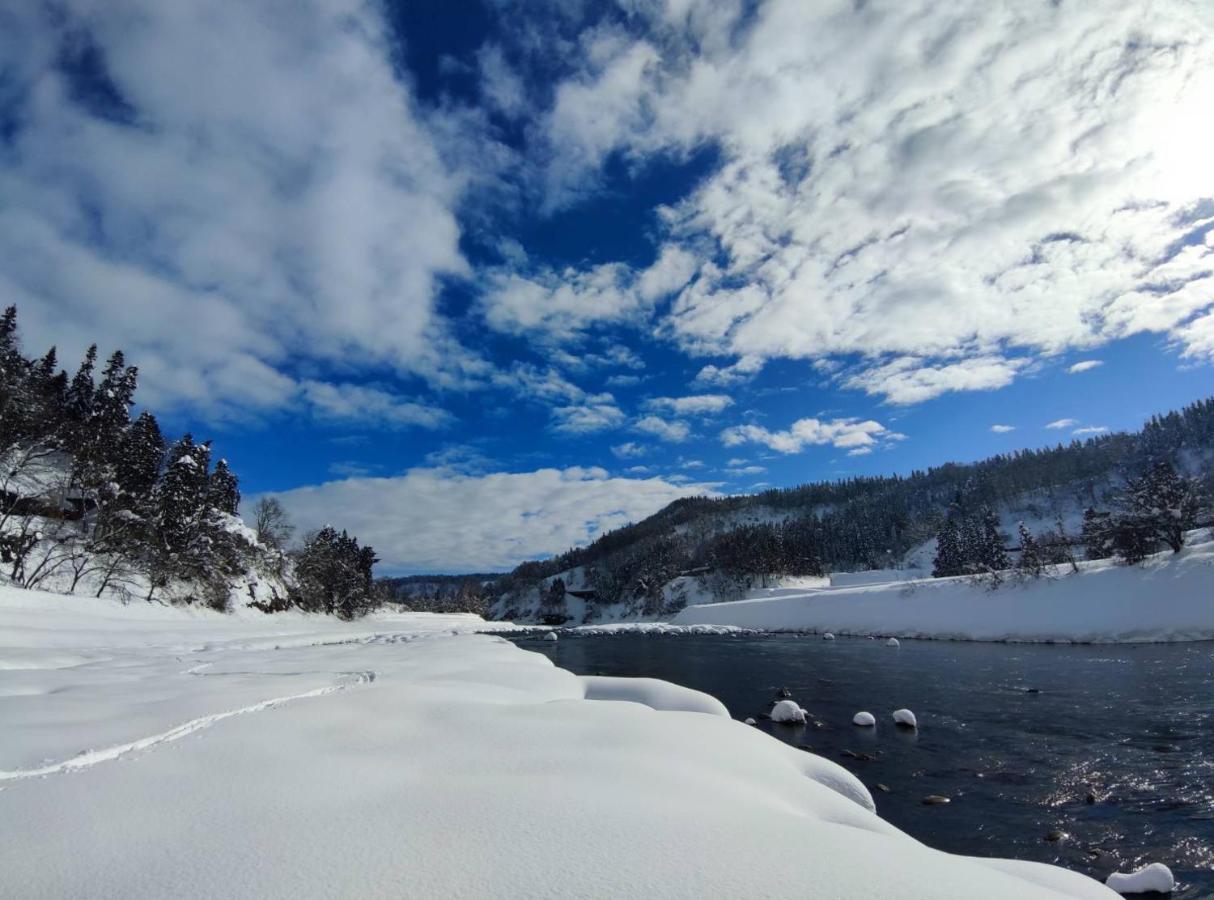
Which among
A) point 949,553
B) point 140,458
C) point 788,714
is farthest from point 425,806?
point 949,553

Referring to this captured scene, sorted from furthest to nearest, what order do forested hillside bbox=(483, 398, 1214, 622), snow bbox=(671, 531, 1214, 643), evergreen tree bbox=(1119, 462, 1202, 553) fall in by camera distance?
forested hillside bbox=(483, 398, 1214, 622)
evergreen tree bbox=(1119, 462, 1202, 553)
snow bbox=(671, 531, 1214, 643)

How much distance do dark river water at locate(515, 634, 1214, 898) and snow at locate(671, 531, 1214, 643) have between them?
6042mm

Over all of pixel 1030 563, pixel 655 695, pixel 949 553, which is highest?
pixel 949 553

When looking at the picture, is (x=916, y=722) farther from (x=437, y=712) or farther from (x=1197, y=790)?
(x=437, y=712)

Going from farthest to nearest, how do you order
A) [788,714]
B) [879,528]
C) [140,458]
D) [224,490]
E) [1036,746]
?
[879,528] → [224,490] → [140,458] → [788,714] → [1036,746]

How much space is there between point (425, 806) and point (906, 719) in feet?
44.9

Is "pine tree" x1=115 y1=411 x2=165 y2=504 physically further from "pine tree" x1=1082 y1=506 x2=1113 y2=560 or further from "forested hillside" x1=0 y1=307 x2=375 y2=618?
"pine tree" x1=1082 y1=506 x2=1113 y2=560

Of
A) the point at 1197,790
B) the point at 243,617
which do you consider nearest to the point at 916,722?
the point at 1197,790

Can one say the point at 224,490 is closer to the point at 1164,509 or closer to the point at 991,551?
the point at 1164,509

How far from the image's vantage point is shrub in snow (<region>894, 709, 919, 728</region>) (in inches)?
544

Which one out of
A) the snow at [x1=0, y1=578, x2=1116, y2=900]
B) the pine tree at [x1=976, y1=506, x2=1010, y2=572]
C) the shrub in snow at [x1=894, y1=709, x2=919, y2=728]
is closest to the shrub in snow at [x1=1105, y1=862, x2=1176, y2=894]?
the snow at [x1=0, y1=578, x2=1116, y2=900]

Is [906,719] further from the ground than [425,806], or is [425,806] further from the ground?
[425,806]

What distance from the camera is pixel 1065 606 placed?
35438 mm

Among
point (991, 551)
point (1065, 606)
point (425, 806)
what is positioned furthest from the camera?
point (991, 551)
